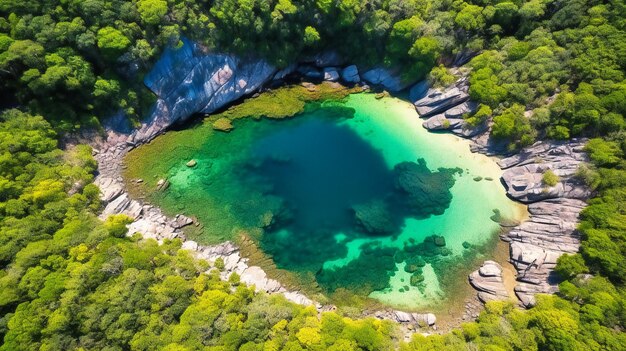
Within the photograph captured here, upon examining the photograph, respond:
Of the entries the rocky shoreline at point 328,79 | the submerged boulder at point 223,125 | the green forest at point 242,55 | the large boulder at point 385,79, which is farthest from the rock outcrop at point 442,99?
the submerged boulder at point 223,125

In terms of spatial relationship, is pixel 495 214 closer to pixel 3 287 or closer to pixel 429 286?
pixel 429 286

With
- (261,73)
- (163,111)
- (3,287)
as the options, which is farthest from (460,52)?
(3,287)

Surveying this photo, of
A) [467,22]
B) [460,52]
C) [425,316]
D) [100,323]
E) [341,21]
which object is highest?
[341,21]

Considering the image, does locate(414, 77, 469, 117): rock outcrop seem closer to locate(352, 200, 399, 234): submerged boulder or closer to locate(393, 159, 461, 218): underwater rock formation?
locate(393, 159, 461, 218): underwater rock formation

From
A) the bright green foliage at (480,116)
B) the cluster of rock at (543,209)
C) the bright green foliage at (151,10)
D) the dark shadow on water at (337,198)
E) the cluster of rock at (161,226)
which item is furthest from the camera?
the bright green foliage at (480,116)

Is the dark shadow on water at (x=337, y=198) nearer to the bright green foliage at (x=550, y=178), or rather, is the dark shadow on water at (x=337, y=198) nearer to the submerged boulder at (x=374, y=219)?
the submerged boulder at (x=374, y=219)

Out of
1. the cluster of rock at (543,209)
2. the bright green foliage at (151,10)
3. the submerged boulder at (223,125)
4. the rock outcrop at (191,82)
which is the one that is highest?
the bright green foliage at (151,10)
